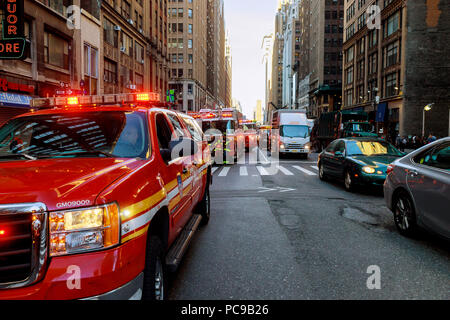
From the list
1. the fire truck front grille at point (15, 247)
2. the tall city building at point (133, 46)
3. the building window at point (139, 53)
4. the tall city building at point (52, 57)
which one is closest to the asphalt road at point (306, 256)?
the fire truck front grille at point (15, 247)

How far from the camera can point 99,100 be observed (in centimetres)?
492

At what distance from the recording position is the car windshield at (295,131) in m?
25.1

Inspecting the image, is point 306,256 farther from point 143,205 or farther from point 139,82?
point 139,82

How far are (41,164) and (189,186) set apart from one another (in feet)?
6.93

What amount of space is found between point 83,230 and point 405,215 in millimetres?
5174

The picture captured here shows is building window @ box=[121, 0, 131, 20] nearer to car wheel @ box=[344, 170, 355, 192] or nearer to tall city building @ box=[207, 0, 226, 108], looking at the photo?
car wheel @ box=[344, 170, 355, 192]

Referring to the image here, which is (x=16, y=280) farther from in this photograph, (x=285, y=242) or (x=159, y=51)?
(x=159, y=51)

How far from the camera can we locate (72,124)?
13.2 feet

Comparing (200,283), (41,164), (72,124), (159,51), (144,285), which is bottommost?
(200,283)

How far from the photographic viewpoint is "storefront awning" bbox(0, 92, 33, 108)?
55.6 feet

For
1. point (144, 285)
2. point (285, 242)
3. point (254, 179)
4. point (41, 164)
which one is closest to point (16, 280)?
point (144, 285)

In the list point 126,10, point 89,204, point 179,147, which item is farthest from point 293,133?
point 89,204

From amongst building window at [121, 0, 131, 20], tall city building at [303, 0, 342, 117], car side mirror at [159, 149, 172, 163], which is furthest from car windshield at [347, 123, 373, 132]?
tall city building at [303, 0, 342, 117]

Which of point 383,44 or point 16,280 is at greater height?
point 383,44
